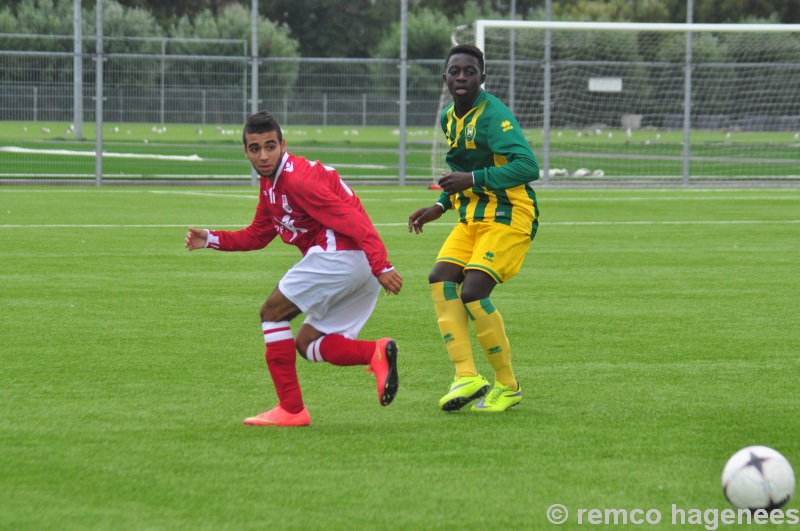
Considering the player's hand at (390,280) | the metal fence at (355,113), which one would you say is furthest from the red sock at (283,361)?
the metal fence at (355,113)

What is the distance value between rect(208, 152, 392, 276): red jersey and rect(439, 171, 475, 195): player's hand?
446 mm

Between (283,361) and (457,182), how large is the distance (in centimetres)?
121

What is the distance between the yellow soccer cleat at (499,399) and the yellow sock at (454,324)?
15 cm

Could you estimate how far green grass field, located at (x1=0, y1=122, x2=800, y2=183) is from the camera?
2556cm

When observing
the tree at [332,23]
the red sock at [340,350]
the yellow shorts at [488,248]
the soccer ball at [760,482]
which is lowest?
the soccer ball at [760,482]

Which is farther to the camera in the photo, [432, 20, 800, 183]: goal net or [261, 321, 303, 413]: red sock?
[432, 20, 800, 183]: goal net

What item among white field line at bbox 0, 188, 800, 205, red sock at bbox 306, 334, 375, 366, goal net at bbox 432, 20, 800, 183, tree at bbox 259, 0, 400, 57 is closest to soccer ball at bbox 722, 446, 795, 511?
red sock at bbox 306, 334, 375, 366

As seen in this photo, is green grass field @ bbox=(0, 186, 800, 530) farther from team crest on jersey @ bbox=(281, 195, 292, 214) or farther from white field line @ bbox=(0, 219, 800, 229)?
white field line @ bbox=(0, 219, 800, 229)

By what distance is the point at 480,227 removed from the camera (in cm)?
652

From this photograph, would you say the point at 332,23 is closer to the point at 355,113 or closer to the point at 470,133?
the point at 355,113

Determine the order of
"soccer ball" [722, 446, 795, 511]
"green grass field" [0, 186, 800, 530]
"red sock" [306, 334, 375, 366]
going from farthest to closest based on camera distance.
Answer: "red sock" [306, 334, 375, 366]
"green grass field" [0, 186, 800, 530]
"soccer ball" [722, 446, 795, 511]

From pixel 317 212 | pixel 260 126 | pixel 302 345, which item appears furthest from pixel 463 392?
pixel 260 126

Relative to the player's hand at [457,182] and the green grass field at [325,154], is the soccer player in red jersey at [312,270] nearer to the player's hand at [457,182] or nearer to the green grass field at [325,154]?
the player's hand at [457,182]

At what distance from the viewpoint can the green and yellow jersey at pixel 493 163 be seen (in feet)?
20.5
